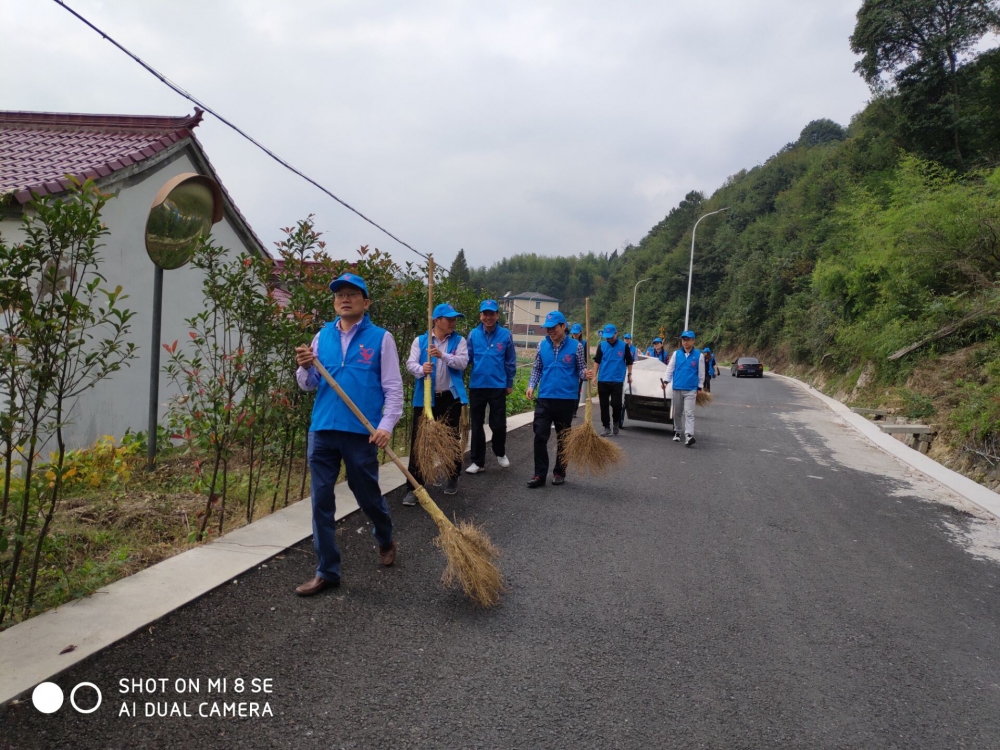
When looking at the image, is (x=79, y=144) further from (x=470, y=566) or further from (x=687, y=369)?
(x=687, y=369)

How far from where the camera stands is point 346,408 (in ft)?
13.2

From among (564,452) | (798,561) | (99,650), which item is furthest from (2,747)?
(564,452)

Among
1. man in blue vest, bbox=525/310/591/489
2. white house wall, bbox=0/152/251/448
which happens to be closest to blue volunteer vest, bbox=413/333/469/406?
man in blue vest, bbox=525/310/591/489

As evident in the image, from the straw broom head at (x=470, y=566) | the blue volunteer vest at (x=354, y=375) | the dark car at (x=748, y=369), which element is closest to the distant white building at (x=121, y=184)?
the blue volunteer vest at (x=354, y=375)

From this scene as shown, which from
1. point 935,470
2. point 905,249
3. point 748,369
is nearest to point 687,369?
point 935,470

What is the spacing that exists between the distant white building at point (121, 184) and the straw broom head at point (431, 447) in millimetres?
4038

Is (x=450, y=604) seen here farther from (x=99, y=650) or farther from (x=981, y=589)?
(x=981, y=589)

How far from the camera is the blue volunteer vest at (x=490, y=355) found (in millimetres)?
7309

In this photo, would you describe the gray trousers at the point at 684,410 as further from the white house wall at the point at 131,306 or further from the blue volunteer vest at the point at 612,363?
the white house wall at the point at 131,306

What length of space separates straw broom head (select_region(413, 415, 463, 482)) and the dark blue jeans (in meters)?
1.75

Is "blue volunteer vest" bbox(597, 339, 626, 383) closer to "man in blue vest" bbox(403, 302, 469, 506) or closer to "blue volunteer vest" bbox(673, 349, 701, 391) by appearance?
"blue volunteer vest" bbox(673, 349, 701, 391)

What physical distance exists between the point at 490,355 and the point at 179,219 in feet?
10.7

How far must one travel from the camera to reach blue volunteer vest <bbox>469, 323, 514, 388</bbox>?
7.31 meters

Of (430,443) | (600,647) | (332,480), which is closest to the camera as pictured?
(600,647)
